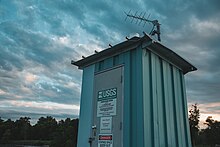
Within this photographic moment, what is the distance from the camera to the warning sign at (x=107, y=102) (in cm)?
416

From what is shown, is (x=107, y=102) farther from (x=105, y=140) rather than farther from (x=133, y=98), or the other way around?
(x=105, y=140)

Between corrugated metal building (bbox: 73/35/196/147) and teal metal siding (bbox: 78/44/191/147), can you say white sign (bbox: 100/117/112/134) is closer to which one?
corrugated metal building (bbox: 73/35/196/147)

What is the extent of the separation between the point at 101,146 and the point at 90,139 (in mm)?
377

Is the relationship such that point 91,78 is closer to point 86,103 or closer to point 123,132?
point 86,103

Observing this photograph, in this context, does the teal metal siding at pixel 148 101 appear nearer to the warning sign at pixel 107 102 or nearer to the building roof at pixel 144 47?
the building roof at pixel 144 47

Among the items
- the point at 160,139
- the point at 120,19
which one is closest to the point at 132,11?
the point at 120,19

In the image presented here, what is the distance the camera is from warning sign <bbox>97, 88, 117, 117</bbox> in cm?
416

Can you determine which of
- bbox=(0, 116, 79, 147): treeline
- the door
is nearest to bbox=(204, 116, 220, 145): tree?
bbox=(0, 116, 79, 147): treeline

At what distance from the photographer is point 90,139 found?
434cm

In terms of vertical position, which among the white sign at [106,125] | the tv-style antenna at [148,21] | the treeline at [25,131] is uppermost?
the tv-style antenna at [148,21]

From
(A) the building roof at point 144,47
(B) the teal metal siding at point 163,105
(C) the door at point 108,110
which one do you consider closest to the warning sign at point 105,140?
(C) the door at point 108,110

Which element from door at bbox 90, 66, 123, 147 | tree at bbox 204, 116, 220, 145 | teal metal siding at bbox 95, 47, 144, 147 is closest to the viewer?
teal metal siding at bbox 95, 47, 144, 147

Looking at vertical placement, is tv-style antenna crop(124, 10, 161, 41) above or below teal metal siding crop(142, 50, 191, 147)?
above

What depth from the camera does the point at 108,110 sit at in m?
4.20
